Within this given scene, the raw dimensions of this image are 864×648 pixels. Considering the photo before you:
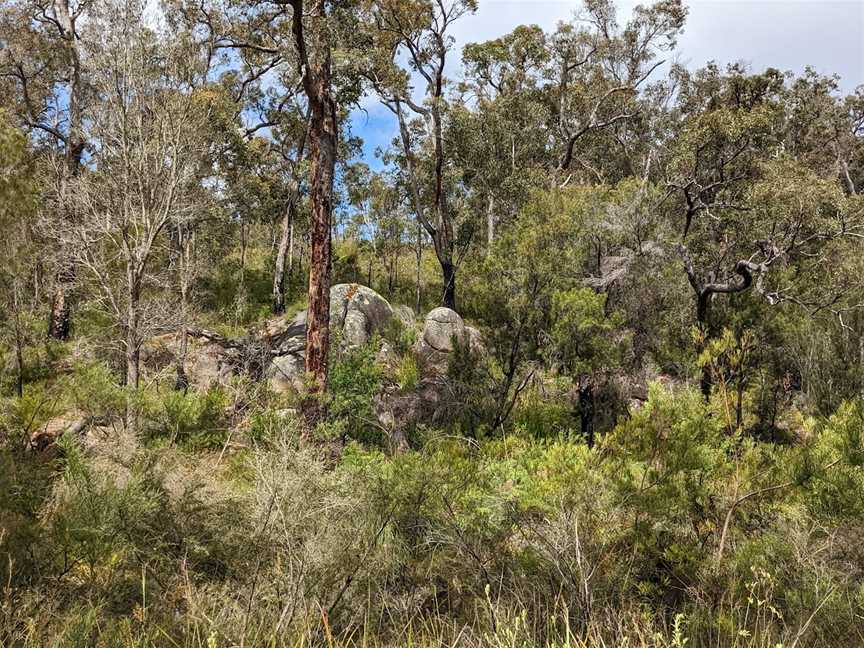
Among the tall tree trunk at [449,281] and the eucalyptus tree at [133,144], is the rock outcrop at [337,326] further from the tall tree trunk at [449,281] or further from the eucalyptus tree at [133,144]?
the eucalyptus tree at [133,144]

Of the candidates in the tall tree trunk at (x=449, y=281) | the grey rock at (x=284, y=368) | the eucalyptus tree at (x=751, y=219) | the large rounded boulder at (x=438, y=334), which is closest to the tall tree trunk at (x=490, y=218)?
the tall tree trunk at (x=449, y=281)

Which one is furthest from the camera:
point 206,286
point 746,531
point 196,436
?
point 206,286

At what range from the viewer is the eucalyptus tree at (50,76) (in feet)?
42.1

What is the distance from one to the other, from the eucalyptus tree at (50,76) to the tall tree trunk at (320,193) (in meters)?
6.04

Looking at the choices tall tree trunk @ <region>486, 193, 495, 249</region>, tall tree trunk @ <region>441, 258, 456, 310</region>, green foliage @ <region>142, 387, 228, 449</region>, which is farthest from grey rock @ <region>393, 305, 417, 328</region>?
green foliage @ <region>142, 387, 228, 449</region>

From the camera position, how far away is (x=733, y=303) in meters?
9.77

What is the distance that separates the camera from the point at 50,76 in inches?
689

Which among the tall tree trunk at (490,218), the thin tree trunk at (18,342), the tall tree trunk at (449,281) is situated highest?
the tall tree trunk at (490,218)

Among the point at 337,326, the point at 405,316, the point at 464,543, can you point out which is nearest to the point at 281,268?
the point at 337,326

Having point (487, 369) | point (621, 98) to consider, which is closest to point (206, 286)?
point (487, 369)

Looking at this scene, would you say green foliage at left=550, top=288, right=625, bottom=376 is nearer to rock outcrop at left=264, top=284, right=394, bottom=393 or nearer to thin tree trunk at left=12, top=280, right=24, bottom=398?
rock outcrop at left=264, top=284, right=394, bottom=393

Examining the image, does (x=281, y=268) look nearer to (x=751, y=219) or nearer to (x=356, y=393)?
(x=356, y=393)

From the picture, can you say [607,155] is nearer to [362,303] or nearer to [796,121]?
[796,121]

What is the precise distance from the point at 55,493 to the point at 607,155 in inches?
1065
